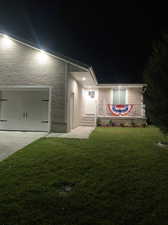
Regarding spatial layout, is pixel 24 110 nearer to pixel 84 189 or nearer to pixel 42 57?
pixel 42 57

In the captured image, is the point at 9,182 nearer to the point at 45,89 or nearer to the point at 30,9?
the point at 45,89

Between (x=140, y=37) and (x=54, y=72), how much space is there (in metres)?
15.8

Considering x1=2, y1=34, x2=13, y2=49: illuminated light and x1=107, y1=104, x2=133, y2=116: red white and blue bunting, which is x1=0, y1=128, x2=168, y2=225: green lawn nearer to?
x1=2, y1=34, x2=13, y2=49: illuminated light

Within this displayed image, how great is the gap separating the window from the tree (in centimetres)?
742

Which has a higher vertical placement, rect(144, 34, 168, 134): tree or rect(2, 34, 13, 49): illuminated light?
rect(2, 34, 13, 49): illuminated light

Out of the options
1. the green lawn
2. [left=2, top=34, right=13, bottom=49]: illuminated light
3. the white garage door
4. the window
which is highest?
[left=2, top=34, right=13, bottom=49]: illuminated light

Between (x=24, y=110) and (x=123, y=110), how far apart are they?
7686 millimetres

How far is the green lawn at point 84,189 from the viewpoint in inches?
80.3

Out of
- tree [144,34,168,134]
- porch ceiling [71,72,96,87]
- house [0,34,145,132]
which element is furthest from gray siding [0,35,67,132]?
tree [144,34,168,134]

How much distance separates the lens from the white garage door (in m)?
8.63

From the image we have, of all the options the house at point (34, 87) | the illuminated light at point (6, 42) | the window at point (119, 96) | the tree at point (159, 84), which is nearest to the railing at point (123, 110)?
the window at point (119, 96)

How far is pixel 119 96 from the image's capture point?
13.6 m

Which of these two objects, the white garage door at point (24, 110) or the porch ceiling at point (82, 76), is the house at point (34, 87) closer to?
the white garage door at point (24, 110)

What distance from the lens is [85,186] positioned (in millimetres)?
2838
